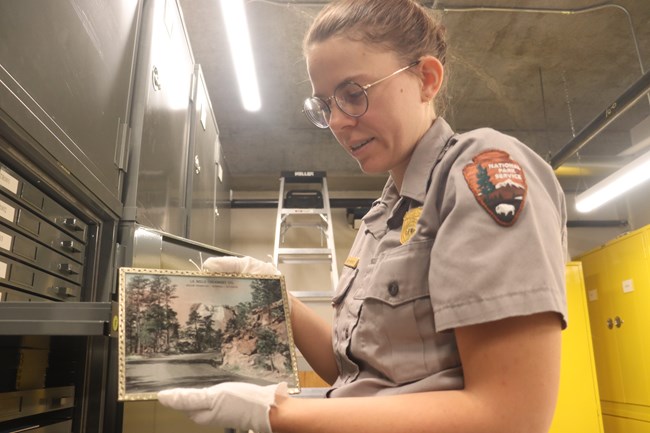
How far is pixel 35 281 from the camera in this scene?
0.94 metres

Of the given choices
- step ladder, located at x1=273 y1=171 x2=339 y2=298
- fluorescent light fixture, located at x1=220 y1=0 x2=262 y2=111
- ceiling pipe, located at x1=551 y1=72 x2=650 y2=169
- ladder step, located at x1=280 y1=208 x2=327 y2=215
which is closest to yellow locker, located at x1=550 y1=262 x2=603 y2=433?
ceiling pipe, located at x1=551 y1=72 x2=650 y2=169

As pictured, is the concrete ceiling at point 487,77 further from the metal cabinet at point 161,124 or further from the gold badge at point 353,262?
the gold badge at point 353,262

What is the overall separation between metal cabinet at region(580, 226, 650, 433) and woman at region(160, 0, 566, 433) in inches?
143

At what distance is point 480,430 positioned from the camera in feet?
1.88

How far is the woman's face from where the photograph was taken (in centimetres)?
83

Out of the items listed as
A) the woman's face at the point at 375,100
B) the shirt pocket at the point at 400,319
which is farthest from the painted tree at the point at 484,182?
the woman's face at the point at 375,100

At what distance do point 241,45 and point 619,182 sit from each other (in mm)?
2493

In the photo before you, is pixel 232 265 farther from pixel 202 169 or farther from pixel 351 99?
pixel 202 169

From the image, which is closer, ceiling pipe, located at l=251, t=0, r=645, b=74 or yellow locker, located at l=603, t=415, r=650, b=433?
ceiling pipe, located at l=251, t=0, r=645, b=74

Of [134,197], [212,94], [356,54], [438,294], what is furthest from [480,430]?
[212,94]

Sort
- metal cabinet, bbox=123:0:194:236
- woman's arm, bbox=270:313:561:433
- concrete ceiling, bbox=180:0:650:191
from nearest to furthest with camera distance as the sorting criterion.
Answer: woman's arm, bbox=270:313:561:433 → metal cabinet, bbox=123:0:194:236 → concrete ceiling, bbox=180:0:650:191

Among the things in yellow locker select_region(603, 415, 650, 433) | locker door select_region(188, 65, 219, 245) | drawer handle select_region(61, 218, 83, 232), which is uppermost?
locker door select_region(188, 65, 219, 245)

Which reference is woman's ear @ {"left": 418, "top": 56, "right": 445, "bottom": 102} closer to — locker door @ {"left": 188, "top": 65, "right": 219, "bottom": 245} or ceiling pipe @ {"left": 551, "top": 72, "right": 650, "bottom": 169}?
→ locker door @ {"left": 188, "top": 65, "right": 219, "bottom": 245}

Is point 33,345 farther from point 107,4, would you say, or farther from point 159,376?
point 107,4
